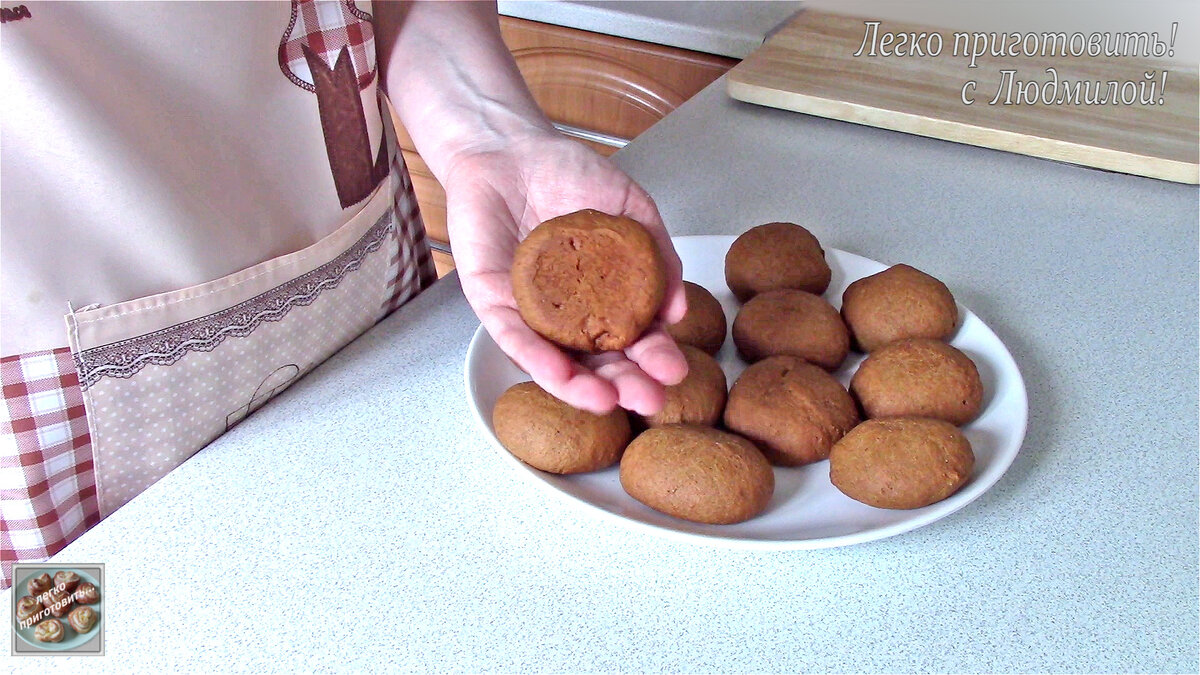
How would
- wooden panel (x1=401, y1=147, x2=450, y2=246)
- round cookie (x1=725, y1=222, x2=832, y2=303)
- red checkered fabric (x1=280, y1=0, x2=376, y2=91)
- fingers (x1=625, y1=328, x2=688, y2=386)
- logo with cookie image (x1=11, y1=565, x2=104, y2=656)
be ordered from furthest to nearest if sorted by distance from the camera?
wooden panel (x1=401, y1=147, x2=450, y2=246), round cookie (x1=725, y1=222, x2=832, y2=303), red checkered fabric (x1=280, y1=0, x2=376, y2=91), fingers (x1=625, y1=328, x2=688, y2=386), logo with cookie image (x1=11, y1=565, x2=104, y2=656)

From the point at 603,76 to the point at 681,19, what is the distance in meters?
0.21

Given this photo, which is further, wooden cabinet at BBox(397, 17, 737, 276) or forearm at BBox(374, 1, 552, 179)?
wooden cabinet at BBox(397, 17, 737, 276)

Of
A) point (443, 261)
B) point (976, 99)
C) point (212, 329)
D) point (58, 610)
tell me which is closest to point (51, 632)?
point (58, 610)

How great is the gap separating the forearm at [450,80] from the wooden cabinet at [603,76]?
32.3 inches

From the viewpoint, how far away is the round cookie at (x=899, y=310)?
0.97 metres

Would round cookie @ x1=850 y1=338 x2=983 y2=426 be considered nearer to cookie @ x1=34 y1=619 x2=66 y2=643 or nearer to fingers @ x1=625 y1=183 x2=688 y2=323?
fingers @ x1=625 y1=183 x2=688 y2=323

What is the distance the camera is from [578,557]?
2.57ft

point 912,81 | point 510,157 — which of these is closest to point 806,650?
point 510,157

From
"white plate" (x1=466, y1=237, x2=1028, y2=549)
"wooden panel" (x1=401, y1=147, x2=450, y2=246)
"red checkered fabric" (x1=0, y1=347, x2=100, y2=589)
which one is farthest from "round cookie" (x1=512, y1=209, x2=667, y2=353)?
"wooden panel" (x1=401, y1=147, x2=450, y2=246)

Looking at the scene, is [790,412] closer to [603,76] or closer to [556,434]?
[556,434]

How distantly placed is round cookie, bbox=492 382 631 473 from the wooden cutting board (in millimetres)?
896

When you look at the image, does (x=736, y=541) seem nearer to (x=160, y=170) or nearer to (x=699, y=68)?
(x=160, y=170)

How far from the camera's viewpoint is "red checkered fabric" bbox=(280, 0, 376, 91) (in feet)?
3.05

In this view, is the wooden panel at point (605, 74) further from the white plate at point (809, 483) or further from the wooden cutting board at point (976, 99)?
the white plate at point (809, 483)
